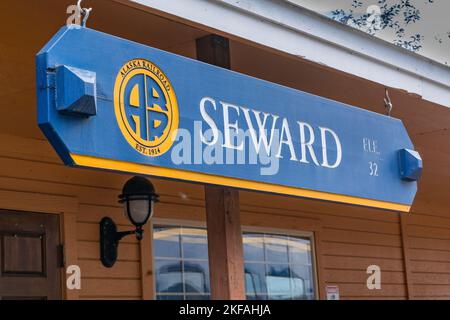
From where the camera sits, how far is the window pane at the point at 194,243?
6367 mm

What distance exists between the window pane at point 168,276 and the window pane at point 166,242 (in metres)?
0.06

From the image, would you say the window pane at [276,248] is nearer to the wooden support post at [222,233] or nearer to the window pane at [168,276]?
the window pane at [168,276]

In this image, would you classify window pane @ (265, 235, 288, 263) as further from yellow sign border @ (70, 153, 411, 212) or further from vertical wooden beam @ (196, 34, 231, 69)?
vertical wooden beam @ (196, 34, 231, 69)

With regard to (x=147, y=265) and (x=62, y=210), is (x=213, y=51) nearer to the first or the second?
(x=62, y=210)

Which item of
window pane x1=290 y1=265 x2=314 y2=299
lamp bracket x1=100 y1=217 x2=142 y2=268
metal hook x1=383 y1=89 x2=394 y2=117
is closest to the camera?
metal hook x1=383 y1=89 x2=394 y2=117

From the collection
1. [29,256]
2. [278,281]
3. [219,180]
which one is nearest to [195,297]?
[278,281]

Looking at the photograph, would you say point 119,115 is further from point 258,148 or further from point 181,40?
point 181,40

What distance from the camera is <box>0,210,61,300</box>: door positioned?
17.0 ft

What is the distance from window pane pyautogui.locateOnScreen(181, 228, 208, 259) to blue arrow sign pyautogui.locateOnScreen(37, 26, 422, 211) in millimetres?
2226

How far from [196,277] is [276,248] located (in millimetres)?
987

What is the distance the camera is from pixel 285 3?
13.2 ft

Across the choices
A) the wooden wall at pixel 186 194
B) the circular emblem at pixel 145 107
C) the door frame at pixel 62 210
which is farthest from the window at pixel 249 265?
the circular emblem at pixel 145 107

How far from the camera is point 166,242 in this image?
6.21m

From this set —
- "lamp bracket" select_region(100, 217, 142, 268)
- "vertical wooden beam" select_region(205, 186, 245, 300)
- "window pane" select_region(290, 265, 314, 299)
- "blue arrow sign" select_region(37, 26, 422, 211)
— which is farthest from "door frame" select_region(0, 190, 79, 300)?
"window pane" select_region(290, 265, 314, 299)
